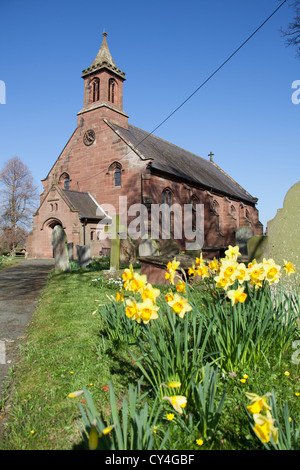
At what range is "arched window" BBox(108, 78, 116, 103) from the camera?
24.2 m

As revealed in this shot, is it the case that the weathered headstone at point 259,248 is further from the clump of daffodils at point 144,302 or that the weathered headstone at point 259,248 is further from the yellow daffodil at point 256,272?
the clump of daffodils at point 144,302

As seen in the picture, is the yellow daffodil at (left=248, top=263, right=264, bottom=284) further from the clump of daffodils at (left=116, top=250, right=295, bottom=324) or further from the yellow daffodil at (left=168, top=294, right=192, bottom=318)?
the yellow daffodil at (left=168, top=294, right=192, bottom=318)

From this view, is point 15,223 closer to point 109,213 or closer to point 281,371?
point 109,213

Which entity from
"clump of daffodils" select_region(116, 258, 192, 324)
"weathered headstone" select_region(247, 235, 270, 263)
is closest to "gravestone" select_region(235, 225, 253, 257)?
"weathered headstone" select_region(247, 235, 270, 263)

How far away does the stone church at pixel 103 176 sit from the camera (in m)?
20.8

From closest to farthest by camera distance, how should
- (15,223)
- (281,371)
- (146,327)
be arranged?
(146,327)
(281,371)
(15,223)

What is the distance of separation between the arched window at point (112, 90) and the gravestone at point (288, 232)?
23546 mm

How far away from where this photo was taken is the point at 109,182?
22125 millimetres

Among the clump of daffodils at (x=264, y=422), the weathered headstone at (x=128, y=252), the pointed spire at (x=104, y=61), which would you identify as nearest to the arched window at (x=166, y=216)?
the weathered headstone at (x=128, y=252)

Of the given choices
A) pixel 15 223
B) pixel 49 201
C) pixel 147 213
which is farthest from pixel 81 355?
pixel 15 223

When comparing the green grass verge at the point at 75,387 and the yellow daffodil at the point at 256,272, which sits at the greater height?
the yellow daffodil at the point at 256,272

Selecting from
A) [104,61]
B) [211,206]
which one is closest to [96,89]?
[104,61]
